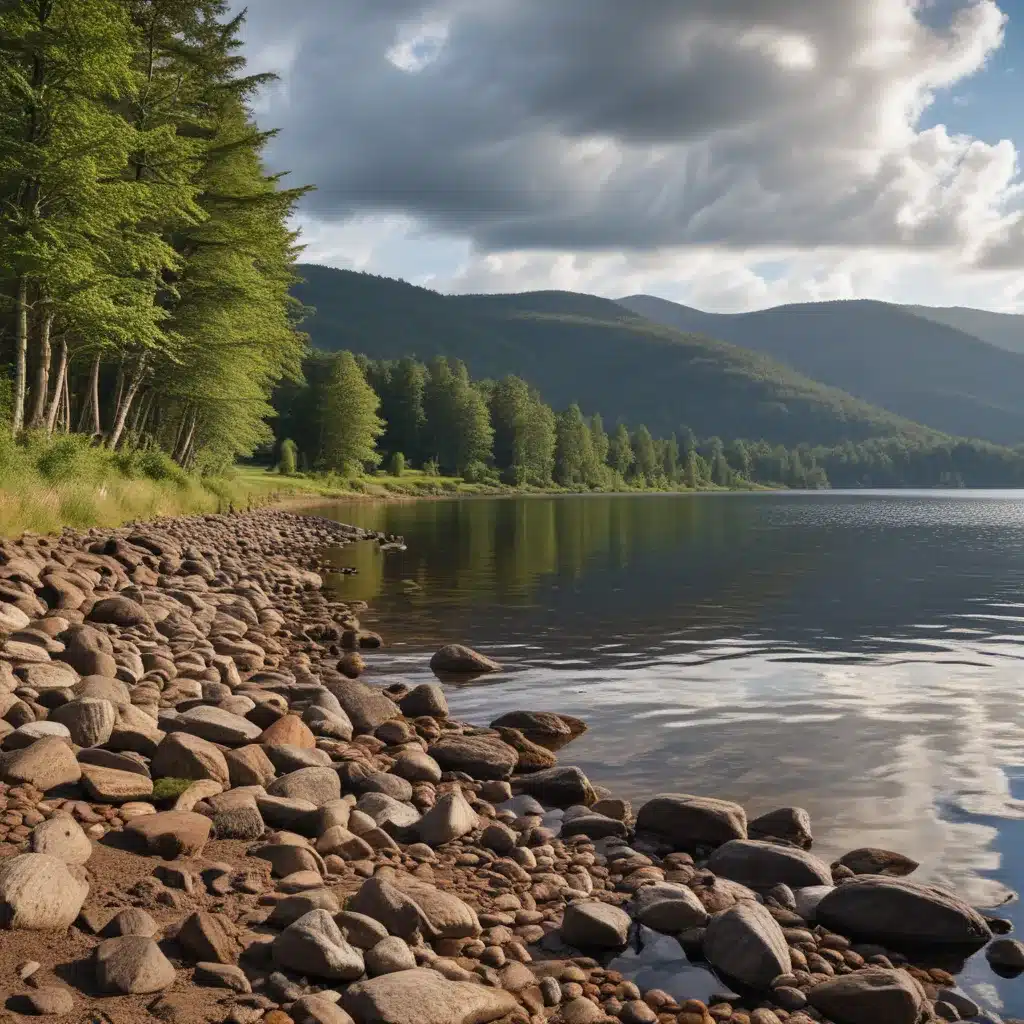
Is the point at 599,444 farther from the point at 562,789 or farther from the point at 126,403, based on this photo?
the point at 562,789

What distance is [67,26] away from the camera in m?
26.0

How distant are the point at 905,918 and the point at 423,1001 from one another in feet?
12.8

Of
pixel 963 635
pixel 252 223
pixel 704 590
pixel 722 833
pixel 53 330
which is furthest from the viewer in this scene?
pixel 252 223

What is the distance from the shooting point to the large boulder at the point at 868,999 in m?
5.68

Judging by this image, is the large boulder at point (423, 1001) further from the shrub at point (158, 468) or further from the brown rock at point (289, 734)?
the shrub at point (158, 468)

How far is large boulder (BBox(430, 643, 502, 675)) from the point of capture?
16406mm

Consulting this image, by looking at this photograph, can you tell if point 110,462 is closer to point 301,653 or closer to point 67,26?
point 67,26

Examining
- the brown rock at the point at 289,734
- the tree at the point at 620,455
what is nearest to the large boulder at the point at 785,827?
the brown rock at the point at 289,734

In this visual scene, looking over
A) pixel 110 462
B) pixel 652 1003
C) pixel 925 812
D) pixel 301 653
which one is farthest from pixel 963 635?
pixel 110 462

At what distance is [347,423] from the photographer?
4141 inches

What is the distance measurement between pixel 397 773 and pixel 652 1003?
4.49 m

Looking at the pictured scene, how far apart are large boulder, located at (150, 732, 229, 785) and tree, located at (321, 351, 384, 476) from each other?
98737 millimetres

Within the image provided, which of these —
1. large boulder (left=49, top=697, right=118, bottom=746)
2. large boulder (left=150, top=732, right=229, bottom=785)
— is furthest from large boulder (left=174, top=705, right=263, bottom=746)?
large boulder (left=150, top=732, right=229, bottom=785)

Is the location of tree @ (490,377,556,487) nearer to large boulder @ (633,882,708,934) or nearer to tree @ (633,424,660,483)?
tree @ (633,424,660,483)
